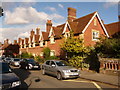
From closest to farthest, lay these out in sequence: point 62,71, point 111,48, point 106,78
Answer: point 62,71
point 106,78
point 111,48

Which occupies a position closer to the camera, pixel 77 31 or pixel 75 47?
pixel 75 47

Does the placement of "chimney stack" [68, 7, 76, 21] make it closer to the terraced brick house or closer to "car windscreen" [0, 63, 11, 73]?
the terraced brick house

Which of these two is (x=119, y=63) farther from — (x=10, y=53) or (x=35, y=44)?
(x=10, y=53)

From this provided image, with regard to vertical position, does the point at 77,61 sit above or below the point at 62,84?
above

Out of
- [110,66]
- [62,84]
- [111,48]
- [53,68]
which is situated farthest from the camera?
[111,48]

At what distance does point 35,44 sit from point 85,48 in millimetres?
21631

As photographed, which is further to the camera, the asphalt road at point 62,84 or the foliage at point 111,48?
the foliage at point 111,48

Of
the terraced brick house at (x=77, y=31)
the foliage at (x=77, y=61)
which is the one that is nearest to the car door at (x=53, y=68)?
the foliage at (x=77, y=61)

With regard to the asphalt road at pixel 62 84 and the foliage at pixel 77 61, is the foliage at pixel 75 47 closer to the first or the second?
the foliage at pixel 77 61

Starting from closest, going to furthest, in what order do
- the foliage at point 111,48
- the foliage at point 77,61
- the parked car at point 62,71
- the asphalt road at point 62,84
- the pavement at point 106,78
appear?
the asphalt road at point 62,84
the pavement at point 106,78
the parked car at point 62,71
the foliage at point 111,48
the foliage at point 77,61

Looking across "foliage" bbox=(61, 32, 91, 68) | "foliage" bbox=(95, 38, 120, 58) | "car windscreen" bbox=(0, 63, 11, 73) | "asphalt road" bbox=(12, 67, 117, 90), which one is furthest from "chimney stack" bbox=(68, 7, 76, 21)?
"car windscreen" bbox=(0, 63, 11, 73)

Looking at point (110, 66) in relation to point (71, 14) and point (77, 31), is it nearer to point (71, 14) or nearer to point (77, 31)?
point (77, 31)

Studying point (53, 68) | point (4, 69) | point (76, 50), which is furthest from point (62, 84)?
point (76, 50)

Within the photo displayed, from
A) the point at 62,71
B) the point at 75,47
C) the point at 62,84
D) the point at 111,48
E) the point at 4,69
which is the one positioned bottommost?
the point at 62,84
